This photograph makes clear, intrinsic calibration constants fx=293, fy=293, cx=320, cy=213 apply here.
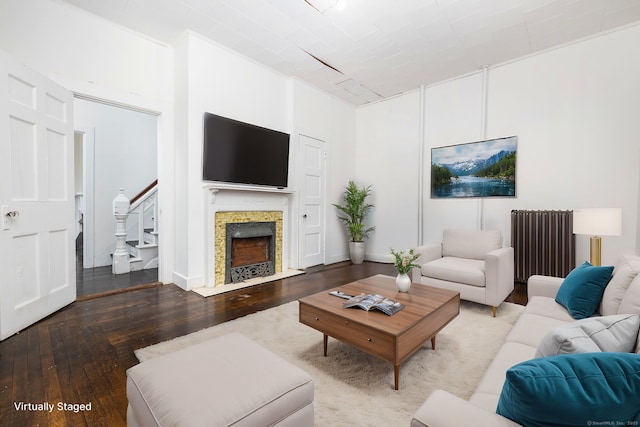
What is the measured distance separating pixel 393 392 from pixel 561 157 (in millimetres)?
4013

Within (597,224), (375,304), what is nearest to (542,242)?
(597,224)

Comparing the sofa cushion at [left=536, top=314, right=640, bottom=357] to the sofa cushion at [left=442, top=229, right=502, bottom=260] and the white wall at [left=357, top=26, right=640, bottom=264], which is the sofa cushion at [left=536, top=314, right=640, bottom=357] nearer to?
the sofa cushion at [left=442, top=229, right=502, bottom=260]

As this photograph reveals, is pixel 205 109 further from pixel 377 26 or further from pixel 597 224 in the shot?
pixel 597 224

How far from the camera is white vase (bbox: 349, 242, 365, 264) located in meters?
5.67

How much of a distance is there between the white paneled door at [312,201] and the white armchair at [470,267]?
219 cm

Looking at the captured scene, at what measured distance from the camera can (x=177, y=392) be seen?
→ 1055 mm

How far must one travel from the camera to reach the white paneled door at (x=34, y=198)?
7.82 feet

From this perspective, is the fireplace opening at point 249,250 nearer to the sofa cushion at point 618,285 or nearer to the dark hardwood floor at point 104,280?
the dark hardwood floor at point 104,280

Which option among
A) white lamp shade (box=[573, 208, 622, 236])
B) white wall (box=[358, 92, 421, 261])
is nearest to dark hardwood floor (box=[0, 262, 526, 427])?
white lamp shade (box=[573, 208, 622, 236])

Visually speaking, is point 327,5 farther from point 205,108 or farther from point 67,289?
point 67,289

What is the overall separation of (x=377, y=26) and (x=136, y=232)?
5235 millimetres

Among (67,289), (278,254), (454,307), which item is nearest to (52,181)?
(67,289)

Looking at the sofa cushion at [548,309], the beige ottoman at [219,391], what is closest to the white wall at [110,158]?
the beige ottoman at [219,391]

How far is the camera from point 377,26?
3.55m
